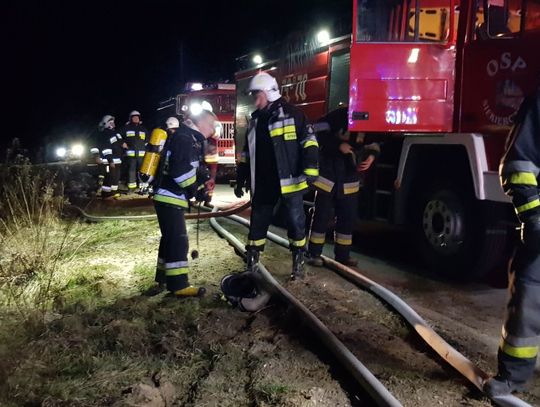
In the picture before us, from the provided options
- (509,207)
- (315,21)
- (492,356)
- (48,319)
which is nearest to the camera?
(492,356)

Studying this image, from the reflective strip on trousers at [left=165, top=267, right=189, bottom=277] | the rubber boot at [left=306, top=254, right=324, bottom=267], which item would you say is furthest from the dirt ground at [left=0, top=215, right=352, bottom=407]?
the rubber boot at [left=306, top=254, right=324, bottom=267]

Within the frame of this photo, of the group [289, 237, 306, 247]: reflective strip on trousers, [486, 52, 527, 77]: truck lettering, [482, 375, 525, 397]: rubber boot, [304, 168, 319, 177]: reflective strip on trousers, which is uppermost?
[486, 52, 527, 77]: truck lettering

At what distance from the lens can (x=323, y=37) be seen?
7.77 metres

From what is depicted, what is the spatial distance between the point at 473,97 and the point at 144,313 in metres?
3.40

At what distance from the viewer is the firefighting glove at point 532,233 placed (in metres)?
2.68

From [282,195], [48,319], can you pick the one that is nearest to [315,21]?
[282,195]

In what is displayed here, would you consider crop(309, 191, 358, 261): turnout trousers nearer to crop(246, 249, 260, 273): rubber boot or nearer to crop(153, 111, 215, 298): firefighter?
crop(246, 249, 260, 273): rubber boot

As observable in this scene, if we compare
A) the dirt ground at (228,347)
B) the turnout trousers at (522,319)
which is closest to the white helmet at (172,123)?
the dirt ground at (228,347)

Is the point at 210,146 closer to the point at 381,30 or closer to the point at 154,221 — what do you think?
the point at 381,30

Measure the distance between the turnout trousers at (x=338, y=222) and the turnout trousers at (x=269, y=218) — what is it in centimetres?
64

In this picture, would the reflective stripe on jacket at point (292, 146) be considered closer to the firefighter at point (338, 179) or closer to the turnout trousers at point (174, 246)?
the firefighter at point (338, 179)

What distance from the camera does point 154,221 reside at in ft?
26.5

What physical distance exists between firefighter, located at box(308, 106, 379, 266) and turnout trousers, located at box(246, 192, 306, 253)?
0.64 meters

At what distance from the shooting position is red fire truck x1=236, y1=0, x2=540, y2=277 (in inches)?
186
